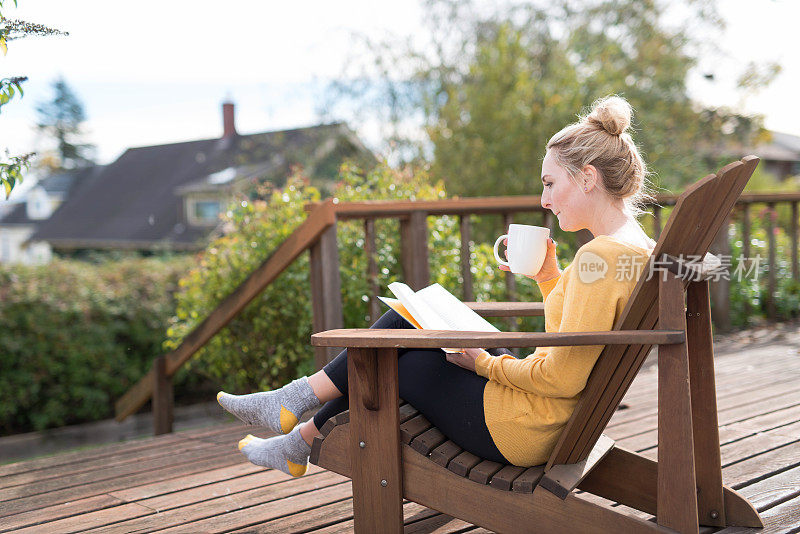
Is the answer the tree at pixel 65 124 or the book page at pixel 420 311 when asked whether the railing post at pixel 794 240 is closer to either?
the book page at pixel 420 311

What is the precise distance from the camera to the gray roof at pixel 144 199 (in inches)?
935

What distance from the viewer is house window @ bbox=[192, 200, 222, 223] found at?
76.5 feet

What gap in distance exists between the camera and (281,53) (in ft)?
45.9

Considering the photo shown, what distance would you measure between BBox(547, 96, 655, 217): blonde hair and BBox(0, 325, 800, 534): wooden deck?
986 mm

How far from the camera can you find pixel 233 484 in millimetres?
2723

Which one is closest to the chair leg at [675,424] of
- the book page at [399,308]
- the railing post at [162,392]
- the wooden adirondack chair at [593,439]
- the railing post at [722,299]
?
the wooden adirondack chair at [593,439]

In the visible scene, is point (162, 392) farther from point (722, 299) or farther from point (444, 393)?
point (722, 299)

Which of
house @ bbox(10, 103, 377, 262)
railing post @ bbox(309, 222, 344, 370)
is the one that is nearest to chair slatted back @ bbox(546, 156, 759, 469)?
railing post @ bbox(309, 222, 344, 370)

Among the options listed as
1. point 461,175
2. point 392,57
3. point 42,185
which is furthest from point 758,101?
point 42,185

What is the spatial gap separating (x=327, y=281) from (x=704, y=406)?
1.84m

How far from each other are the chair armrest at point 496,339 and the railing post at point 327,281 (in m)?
1.62

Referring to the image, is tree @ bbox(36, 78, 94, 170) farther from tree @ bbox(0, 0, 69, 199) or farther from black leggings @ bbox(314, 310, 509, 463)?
black leggings @ bbox(314, 310, 509, 463)

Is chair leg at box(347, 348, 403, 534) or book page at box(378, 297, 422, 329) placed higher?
book page at box(378, 297, 422, 329)

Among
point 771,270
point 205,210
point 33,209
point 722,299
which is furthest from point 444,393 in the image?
point 33,209
